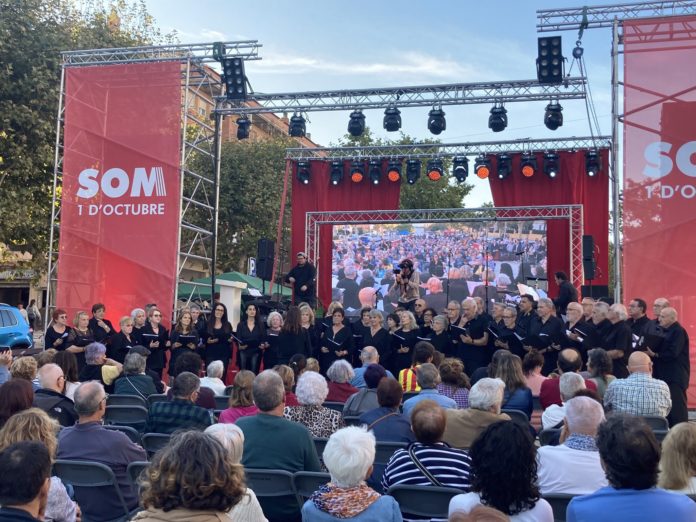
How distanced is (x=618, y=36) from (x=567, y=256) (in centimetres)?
615

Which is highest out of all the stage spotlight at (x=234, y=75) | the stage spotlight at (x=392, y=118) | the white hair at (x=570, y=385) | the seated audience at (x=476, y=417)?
the stage spotlight at (x=234, y=75)

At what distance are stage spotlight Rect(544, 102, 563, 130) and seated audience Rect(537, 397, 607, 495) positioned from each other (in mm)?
10266

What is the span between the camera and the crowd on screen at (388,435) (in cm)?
245

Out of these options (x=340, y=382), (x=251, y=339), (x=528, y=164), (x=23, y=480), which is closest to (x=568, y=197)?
(x=528, y=164)

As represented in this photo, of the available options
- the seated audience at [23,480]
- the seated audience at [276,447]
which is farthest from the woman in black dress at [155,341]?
the seated audience at [23,480]

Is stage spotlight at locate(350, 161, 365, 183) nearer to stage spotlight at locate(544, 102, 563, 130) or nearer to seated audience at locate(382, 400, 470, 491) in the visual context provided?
stage spotlight at locate(544, 102, 563, 130)

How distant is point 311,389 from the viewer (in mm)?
4766

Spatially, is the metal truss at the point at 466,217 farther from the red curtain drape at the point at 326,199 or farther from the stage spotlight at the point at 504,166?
the stage spotlight at the point at 504,166

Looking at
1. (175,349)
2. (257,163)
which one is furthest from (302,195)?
(257,163)

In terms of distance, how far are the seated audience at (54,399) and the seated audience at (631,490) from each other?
3611 millimetres

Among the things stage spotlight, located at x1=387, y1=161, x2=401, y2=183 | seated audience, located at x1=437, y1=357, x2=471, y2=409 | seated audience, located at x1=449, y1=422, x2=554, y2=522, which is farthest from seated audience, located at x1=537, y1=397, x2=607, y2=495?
stage spotlight, located at x1=387, y1=161, x2=401, y2=183

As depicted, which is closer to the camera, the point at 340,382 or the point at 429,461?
the point at 429,461

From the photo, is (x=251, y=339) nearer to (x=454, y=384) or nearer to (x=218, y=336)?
(x=218, y=336)

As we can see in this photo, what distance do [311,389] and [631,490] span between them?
2496 millimetres
